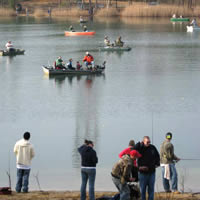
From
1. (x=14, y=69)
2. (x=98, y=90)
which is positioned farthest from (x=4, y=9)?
(x=98, y=90)

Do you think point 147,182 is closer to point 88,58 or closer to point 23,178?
point 23,178

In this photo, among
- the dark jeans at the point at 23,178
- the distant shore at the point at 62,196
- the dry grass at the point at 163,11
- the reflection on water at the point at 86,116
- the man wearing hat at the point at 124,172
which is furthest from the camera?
the dry grass at the point at 163,11

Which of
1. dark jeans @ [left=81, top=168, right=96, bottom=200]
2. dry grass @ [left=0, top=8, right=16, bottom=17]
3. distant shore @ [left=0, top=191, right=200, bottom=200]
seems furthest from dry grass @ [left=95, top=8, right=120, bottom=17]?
dark jeans @ [left=81, top=168, right=96, bottom=200]

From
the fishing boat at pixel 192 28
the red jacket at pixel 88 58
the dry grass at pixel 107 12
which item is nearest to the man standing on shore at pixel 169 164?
the red jacket at pixel 88 58

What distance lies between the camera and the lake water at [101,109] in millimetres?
14164

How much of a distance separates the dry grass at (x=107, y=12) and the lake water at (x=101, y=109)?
145ft

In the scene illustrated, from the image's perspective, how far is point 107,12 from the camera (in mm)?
87875

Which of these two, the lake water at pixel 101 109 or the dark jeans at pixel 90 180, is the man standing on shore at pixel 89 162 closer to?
the dark jeans at pixel 90 180

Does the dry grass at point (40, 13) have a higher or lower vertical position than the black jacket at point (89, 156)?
lower

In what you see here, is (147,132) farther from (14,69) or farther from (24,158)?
(14,69)

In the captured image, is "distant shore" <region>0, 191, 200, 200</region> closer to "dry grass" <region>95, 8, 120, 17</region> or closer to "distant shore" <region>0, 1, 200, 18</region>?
"distant shore" <region>0, 1, 200, 18</region>

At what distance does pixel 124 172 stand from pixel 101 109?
478 inches

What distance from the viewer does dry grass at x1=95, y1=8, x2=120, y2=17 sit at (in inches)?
3386

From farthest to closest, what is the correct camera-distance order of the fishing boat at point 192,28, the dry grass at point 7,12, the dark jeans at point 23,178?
the dry grass at point 7,12, the fishing boat at point 192,28, the dark jeans at point 23,178
